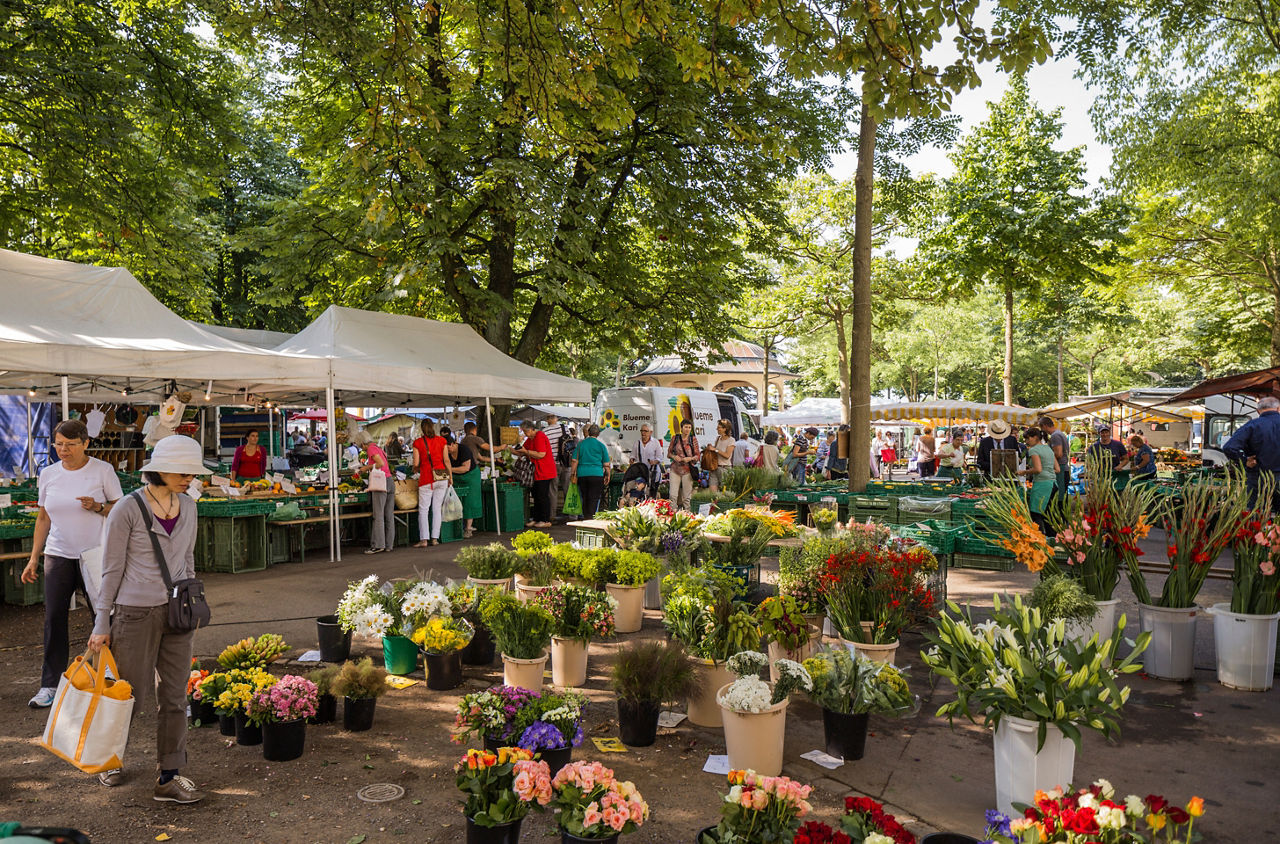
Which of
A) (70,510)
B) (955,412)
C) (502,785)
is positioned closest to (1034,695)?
(502,785)

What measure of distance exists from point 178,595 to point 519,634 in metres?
2.01

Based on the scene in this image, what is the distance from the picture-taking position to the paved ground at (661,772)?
12.1 ft

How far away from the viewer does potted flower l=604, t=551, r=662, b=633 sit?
6668 millimetres

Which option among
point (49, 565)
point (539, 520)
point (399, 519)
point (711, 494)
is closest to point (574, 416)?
point (539, 520)

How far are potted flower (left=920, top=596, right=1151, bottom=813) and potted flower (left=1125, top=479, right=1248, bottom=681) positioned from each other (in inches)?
87.5

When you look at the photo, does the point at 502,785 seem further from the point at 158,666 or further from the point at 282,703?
the point at 158,666

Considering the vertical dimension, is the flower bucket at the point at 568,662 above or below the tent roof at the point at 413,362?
below

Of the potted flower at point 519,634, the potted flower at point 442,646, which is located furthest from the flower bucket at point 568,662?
the potted flower at point 442,646

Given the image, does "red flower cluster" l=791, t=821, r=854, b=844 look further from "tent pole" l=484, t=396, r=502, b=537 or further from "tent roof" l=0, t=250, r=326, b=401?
"tent pole" l=484, t=396, r=502, b=537

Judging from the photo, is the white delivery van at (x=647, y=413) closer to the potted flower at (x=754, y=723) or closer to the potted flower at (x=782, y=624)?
the potted flower at (x=782, y=624)

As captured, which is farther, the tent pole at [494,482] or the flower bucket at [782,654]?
the tent pole at [494,482]

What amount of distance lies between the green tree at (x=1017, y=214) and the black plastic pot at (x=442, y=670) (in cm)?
1695

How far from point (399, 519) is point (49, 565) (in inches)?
280

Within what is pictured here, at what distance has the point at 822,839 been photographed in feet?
8.46
